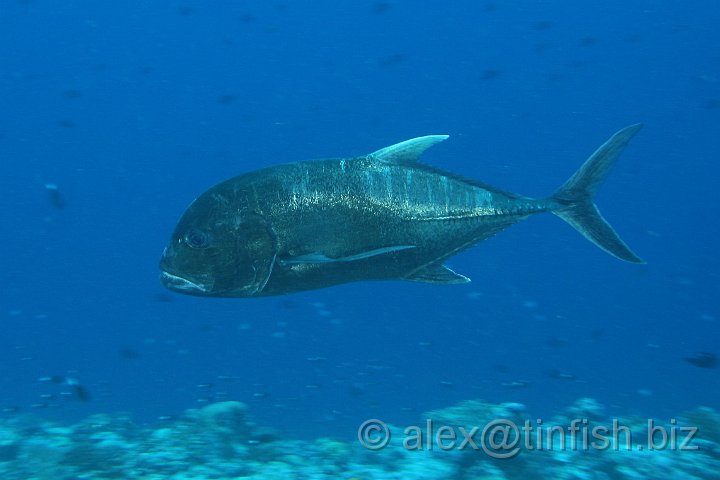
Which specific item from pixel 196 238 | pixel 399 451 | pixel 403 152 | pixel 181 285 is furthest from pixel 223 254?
pixel 399 451

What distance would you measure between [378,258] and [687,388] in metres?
23.9

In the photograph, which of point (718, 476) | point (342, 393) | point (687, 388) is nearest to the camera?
point (718, 476)

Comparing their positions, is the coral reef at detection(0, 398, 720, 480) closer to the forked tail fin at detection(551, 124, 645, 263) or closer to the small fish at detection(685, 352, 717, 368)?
the small fish at detection(685, 352, 717, 368)

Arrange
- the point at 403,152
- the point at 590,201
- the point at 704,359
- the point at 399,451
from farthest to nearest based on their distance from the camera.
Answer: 1. the point at 399,451
2. the point at 704,359
3. the point at 590,201
4. the point at 403,152

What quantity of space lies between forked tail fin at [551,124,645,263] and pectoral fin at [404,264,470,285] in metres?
0.90

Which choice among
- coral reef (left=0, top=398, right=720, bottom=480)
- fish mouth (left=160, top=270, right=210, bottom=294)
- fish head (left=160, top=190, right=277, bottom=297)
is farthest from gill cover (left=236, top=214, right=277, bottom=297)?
coral reef (left=0, top=398, right=720, bottom=480)

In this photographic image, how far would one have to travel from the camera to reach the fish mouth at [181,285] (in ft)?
10.2

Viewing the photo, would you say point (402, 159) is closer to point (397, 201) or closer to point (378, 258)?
point (397, 201)

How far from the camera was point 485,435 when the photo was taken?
19.3 ft

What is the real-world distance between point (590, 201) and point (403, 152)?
4.64 feet

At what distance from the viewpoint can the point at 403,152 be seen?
342cm

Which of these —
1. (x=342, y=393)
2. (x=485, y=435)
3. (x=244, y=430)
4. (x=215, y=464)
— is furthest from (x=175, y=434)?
(x=342, y=393)

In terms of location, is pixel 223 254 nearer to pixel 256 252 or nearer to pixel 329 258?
pixel 256 252

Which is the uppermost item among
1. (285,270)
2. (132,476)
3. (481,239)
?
(481,239)
